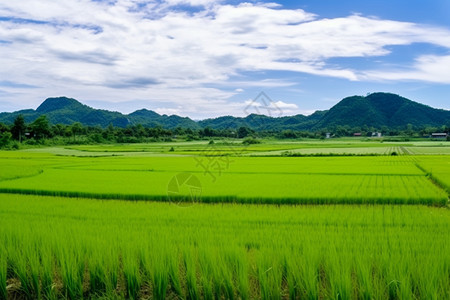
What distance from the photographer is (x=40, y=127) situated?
265 feet

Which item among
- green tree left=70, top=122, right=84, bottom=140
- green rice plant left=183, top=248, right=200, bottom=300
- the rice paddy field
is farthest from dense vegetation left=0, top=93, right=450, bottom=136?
green rice plant left=183, top=248, right=200, bottom=300

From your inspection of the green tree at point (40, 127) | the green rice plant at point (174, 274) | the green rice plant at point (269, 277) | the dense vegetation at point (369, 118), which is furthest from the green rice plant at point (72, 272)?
the dense vegetation at point (369, 118)

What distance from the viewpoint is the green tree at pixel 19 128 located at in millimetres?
75188

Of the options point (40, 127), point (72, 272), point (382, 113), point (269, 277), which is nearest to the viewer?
point (269, 277)

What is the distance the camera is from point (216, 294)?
15.4ft

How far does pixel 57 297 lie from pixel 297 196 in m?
8.84

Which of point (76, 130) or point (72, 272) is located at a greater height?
point (76, 130)

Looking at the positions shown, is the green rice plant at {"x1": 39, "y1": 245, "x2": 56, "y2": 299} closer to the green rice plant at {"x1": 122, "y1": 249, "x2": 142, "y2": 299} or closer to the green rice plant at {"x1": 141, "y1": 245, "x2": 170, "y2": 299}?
the green rice plant at {"x1": 122, "y1": 249, "x2": 142, "y2": 299}

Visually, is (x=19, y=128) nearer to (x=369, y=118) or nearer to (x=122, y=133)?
(x=122, y=133)

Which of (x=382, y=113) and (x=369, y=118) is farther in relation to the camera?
(x=382, y=113)

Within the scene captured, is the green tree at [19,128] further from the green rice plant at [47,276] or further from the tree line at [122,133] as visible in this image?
the green rice plant at [47,276]

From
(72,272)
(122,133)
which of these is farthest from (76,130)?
(72,272)

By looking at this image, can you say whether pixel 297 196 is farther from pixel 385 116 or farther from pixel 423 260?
pixel 385 116

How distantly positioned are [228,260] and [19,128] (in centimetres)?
8312
